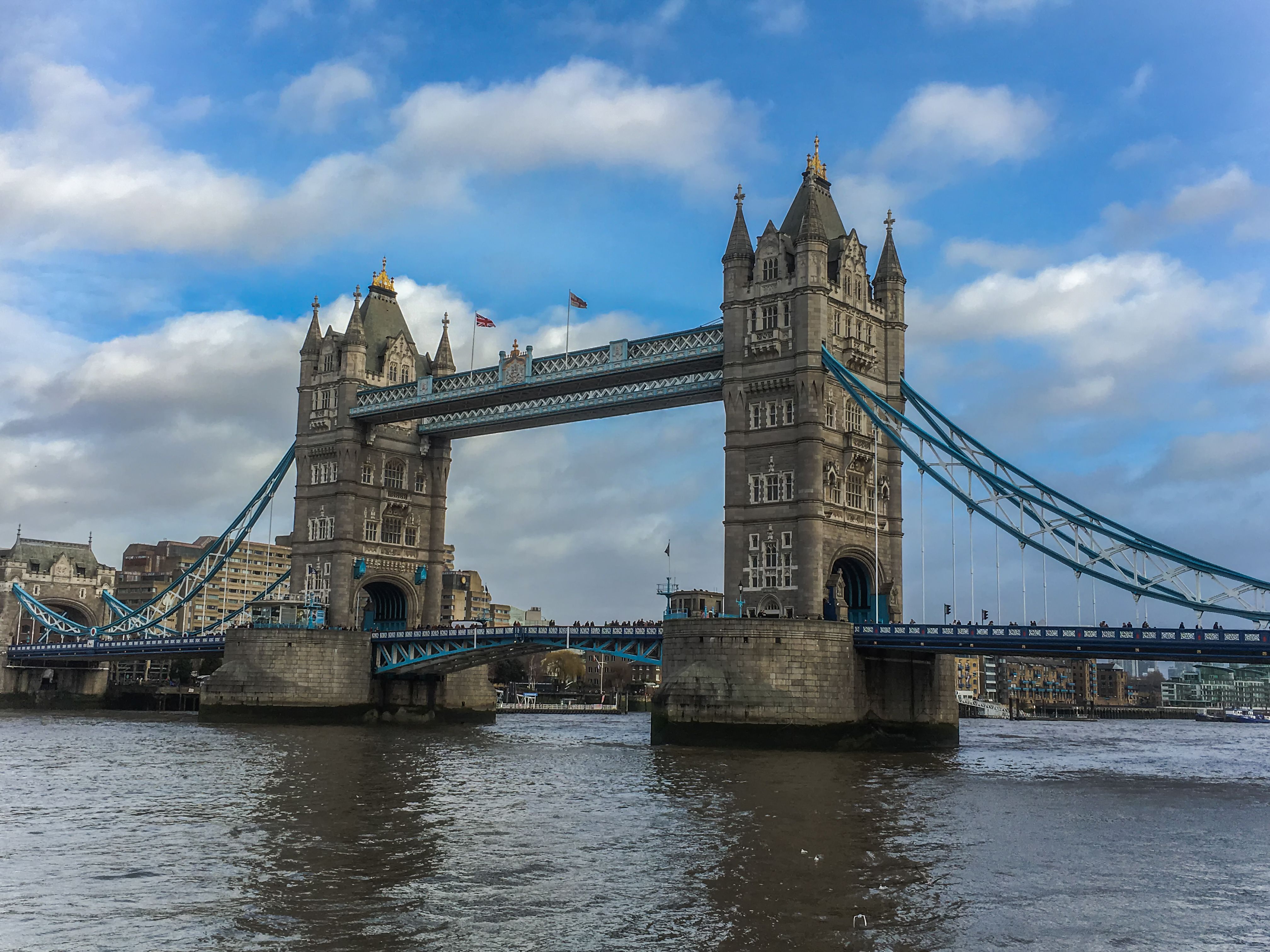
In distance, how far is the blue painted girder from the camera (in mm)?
47156

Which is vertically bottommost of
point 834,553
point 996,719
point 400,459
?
point 996,719

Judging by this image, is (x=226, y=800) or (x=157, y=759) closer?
(x=226, y=800)

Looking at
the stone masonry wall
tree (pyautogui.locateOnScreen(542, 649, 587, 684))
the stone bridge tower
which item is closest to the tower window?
the stone bridge tower

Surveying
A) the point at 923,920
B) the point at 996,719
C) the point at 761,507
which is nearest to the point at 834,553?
the point at 761,507

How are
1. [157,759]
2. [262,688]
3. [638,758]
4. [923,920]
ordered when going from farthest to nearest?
1. [262,688]
2. [638,758]
3. [157,759]
4. [923,920]

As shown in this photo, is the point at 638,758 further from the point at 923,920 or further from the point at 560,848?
the point at 923,920

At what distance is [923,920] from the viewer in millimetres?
18891

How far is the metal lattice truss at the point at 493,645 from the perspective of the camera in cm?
6281

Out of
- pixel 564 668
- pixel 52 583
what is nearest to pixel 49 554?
pixel 52 583

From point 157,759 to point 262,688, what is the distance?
26055 mm

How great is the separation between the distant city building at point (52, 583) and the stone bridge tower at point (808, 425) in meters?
77.7

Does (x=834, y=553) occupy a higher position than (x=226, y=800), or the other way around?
(x=834, y=553)

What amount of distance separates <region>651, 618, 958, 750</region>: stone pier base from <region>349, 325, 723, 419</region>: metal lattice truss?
16.6m

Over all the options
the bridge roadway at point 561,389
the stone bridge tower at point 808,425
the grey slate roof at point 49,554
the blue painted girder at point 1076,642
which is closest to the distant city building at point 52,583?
the grey slate roof at point 49,554
